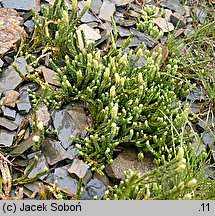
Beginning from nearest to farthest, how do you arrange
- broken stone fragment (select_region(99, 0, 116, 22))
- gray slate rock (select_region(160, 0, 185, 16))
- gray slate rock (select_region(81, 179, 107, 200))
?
gray slate rock (select_region(81, 179, 107, 200)), broken stone fragment (select_region(99, 0, 116, 22)), gray slate rock (select_region(160, 0, 185, 16))

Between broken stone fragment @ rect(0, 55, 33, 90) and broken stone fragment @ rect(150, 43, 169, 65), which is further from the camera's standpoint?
broken stone fragment @ rect(150, 43, 169, 65)

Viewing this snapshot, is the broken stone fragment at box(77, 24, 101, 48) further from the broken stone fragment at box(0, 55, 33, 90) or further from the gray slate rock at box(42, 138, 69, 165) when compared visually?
the gray slate rock at box(42, 138, 69, 165)

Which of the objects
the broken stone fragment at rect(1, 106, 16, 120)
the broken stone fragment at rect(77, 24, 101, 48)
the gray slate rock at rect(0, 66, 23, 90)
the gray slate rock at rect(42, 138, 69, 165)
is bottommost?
the gray slate rock at rect(42, 138, 69, 165)

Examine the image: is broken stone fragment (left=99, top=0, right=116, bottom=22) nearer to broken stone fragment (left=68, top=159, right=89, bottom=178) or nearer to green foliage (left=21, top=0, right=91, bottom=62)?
green foliage (left=21, top=0, right=91, bottom=62)

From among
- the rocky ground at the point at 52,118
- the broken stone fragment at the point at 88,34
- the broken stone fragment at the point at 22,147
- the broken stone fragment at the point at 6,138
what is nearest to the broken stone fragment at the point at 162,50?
the rocky ground at the point at 52,118

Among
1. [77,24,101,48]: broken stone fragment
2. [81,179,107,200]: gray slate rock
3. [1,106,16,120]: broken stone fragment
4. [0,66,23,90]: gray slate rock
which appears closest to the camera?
[81,179,107,200]: gray slate rock

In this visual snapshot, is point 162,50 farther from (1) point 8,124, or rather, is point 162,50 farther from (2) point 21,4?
(1) point 8,124

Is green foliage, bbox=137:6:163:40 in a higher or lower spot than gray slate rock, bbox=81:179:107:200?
higher

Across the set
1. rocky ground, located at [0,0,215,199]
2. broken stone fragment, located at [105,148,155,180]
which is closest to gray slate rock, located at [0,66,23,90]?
rocky ground, located at [0,0,215,199]

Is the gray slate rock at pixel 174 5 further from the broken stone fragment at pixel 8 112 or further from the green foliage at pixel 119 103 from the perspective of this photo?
the broken stone fragment at pixel 8 112

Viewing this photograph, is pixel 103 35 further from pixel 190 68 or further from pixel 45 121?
pixel 45 121

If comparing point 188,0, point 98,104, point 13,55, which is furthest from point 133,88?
point 188,0
